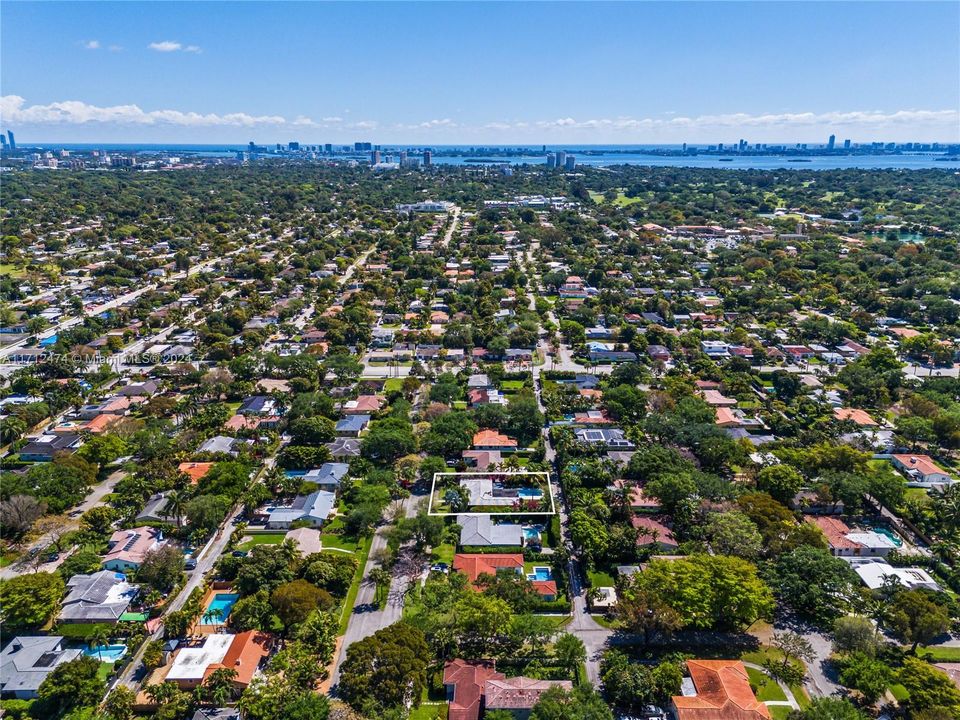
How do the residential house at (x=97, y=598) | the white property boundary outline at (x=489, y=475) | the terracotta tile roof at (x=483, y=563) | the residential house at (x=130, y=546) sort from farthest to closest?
the white property boundary outline at (x=489, y=475) < the residential house at (x=130, y=546) < the terracotta tile roof at (x=483, y=563) < the residential house at (x=97, y=598)

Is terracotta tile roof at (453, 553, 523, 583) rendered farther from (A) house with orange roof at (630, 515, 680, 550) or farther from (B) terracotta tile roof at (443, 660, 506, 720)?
(A) house with orange roof at (630, 515, 680, 550)

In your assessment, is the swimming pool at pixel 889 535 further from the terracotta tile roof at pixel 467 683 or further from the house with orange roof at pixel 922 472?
the terracotta tile roof at pixel 467 683

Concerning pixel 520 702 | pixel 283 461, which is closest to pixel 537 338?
pixel 283 461

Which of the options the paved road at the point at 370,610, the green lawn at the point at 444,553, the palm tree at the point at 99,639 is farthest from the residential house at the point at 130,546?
the green lawn at the point at 444,553

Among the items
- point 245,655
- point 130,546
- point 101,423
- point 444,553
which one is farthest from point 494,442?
A: point 101,423

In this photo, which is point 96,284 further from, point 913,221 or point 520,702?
point 913,221

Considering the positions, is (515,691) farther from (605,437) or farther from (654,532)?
(605,437)

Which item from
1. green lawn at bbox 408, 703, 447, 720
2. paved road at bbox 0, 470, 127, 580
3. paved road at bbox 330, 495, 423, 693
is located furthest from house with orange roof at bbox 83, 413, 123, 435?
green lawn at bbox 408, 703, 447, 720
